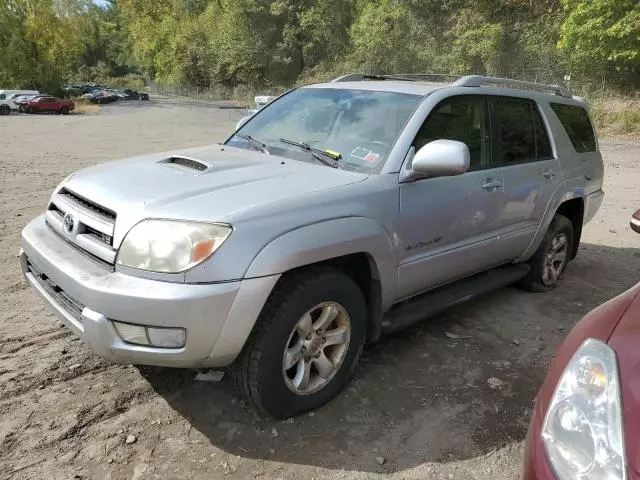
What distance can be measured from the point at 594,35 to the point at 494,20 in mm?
13386

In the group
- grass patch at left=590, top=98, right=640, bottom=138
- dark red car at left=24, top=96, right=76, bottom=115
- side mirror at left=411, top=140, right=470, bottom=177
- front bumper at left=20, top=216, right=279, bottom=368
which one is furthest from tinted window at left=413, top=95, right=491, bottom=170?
dark red car at left=24, top=96, right=76, bottom=115

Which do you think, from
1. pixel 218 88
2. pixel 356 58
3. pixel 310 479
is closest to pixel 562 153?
pixel 310 479

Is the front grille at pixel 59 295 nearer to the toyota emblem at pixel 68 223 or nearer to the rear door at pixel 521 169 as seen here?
the toyota emblem at pixel 68 223

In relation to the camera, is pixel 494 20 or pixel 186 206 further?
pixel 494 20

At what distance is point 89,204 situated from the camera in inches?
115

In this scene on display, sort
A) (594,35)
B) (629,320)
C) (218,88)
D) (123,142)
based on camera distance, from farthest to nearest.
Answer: (218,88) → (594,35) → (123,142) → (629,320)

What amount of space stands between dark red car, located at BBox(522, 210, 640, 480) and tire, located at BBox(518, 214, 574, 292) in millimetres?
2998

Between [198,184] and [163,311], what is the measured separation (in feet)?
2.53

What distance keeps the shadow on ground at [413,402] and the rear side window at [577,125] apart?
1655mm

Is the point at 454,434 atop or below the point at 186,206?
below

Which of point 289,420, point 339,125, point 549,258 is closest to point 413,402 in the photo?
point 289,420

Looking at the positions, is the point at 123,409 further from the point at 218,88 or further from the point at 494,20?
the point at 218,88

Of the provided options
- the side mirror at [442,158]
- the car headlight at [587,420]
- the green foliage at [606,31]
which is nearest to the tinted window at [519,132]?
the side mirror at [442,158]

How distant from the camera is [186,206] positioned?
2.62 metres
